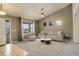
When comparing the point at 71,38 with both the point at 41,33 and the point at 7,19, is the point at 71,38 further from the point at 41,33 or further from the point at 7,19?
the point at 7,19

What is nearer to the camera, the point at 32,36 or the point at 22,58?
the point at 22,58

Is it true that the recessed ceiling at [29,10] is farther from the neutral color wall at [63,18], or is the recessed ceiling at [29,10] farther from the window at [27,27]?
the neutral color wall at [63,18]

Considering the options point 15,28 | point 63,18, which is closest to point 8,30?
point 15,28

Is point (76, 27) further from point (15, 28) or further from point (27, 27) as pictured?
point (15, 28)

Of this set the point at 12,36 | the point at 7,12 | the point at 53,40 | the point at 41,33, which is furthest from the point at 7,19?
the point at 53,40

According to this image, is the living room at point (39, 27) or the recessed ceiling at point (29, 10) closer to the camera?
the recessed ceiling at point (29, 10)

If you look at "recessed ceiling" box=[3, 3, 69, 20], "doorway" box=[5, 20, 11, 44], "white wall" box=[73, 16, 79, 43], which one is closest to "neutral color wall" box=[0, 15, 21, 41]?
"doorway" box=[5, 20, 11, 44]

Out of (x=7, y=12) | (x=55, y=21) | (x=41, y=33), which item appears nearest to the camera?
(x=7, y=12)

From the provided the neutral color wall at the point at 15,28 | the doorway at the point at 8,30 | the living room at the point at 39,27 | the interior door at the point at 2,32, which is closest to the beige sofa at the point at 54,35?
the living room at the point at 39,27

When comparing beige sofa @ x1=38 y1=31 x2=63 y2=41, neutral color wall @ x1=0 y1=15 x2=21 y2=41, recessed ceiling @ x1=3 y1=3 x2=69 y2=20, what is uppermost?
recessed ceiling @ x1=3 y1=3 x2=69 y2=20

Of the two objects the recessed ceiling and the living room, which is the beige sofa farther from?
the recessed ceiling

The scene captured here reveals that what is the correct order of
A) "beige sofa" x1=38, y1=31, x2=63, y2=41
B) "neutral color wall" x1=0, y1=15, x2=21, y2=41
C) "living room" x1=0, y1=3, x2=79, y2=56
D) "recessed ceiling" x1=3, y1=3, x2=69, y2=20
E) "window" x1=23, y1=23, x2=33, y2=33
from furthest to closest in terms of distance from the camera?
1. "beige sofa" x1=38, y1=31, x2=63, y2=41
2. "window" x1=23, y1=23, x2=33, y2=33
3. "neutral color wall" x1=0, y1=15, x2=21, y2=41
4. "living room" x1=0, y1=3, x2=79, y2=56
5. "recessed ceiling" x1=3, y1=3, x2=69, y2=20

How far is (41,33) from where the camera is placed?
6.32 meters

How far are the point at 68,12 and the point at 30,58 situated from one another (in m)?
6.73
